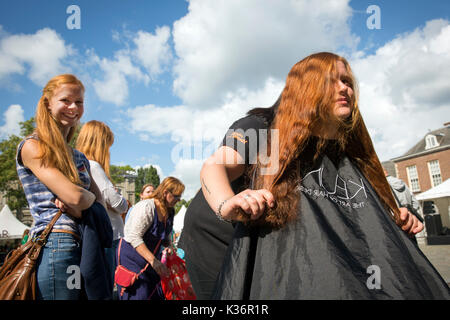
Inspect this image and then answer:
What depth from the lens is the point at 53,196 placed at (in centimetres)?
159

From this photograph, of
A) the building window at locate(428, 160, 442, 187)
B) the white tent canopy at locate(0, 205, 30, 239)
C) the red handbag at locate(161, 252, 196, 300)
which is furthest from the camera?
the building window at locate(428, 160, 442, 187)

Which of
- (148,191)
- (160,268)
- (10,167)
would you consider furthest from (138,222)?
(10,167)

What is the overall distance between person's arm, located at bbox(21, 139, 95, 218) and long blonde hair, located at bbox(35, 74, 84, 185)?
3 centimetres

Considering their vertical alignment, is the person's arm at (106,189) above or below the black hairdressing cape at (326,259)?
above

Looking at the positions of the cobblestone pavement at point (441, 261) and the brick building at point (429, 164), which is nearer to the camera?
the cobblestone pavement at point (441, 261)

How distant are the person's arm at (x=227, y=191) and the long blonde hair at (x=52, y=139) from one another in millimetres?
883

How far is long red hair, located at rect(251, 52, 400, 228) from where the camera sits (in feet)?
3.97

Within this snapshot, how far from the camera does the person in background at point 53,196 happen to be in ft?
4.85

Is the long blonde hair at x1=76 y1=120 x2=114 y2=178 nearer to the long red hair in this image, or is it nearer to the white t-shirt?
the white t-shirt

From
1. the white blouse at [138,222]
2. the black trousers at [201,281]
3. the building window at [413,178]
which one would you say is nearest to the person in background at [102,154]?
the white blouse at [138,222]

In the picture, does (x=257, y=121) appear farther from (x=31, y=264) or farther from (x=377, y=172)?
(x=31, y=264)

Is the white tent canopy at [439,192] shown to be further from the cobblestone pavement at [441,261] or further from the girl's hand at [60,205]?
the girl's hand at [60,205]

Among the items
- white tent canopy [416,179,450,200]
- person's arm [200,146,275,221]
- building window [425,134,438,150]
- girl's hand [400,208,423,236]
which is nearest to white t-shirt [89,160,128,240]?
person's arm [200,146,275,221]

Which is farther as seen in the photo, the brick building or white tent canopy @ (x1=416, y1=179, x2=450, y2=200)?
the brick building
